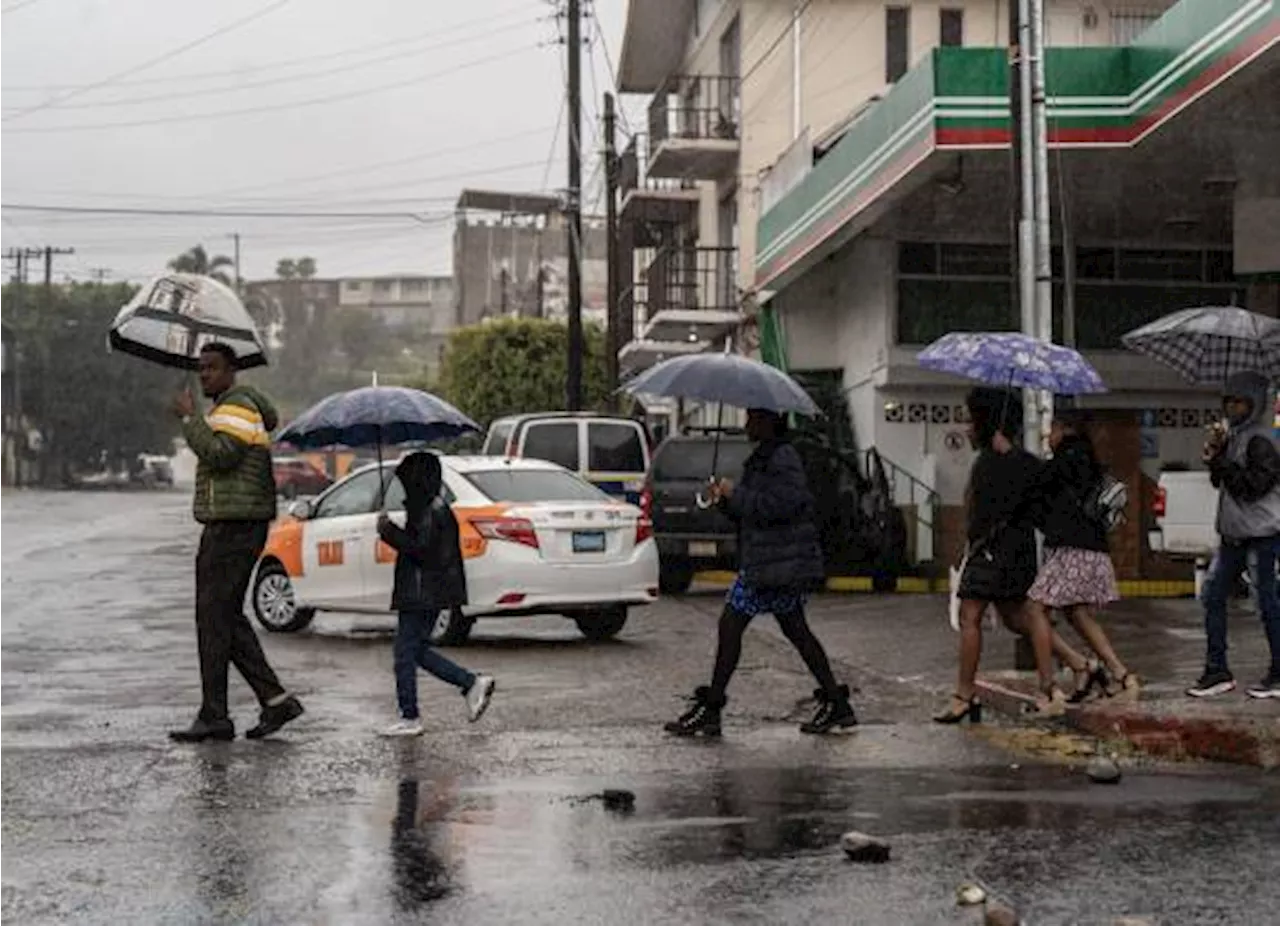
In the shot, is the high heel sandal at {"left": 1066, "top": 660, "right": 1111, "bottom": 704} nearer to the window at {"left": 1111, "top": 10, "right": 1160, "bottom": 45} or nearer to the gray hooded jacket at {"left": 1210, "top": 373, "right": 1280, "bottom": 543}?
the gray hooded jacket at {"left": 1210, "top": 373, "right": 1280, "bottom": 543}

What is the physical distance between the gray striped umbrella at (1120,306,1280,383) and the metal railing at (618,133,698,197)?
26309 mm

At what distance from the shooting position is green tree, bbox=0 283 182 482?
3629 inches

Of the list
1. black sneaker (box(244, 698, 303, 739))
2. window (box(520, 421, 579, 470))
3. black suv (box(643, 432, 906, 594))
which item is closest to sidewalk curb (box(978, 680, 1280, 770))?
black sneaker (box(244, 698, 303, 739))

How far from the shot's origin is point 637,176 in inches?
1619

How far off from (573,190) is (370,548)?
75.3 ft

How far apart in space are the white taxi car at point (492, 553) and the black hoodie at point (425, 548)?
174 inches

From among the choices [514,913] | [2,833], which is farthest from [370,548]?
[514,913]

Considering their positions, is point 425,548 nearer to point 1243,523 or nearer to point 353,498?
point 1243,523

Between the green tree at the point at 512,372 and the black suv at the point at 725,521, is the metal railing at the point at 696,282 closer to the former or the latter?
the green tree at the point at 512,372

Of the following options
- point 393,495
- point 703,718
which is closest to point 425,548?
point 703,718

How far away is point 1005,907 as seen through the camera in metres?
6.23

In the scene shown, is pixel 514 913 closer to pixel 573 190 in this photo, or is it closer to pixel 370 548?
pixel 370 548

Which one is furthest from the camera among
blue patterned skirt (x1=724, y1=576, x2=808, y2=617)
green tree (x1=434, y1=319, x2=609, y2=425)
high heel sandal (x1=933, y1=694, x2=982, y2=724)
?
green tree (x1=434, y1=319, x2=609, y2=425)

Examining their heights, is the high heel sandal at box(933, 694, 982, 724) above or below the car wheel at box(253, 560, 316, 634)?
below
